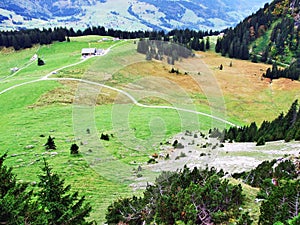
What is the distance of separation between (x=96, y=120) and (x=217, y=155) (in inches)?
906

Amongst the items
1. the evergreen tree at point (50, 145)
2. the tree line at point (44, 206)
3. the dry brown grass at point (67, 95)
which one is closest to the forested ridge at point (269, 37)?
the dry brown grass at point (67, 95)

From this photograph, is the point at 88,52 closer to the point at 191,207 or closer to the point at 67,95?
the point at 67,95

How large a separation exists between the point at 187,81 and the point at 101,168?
64.8 metres

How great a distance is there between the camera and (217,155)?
3130 cm

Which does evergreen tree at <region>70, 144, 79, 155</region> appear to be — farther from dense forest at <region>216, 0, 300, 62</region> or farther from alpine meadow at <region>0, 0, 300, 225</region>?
dense forest at <region>216, 0, 300, 62</region>

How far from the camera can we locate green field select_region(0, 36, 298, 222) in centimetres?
2735

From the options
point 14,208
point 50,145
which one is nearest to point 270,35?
point 50,145

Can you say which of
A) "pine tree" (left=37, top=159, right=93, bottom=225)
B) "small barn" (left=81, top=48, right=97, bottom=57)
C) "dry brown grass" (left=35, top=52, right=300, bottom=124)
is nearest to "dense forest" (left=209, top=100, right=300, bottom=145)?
"dry brown grass" (left=35, top=52, right=300, bottom=124)

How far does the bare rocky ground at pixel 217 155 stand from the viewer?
2547cm

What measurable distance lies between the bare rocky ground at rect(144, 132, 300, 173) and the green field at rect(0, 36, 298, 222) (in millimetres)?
2521

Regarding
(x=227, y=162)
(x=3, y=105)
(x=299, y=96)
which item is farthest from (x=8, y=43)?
(x=227, y=162)

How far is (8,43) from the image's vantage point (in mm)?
116500

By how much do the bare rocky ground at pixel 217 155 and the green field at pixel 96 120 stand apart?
2521 millimetres

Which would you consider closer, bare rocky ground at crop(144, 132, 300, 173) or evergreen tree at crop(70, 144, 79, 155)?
bare rocky ground at crop(144, 132, 300, 173)
